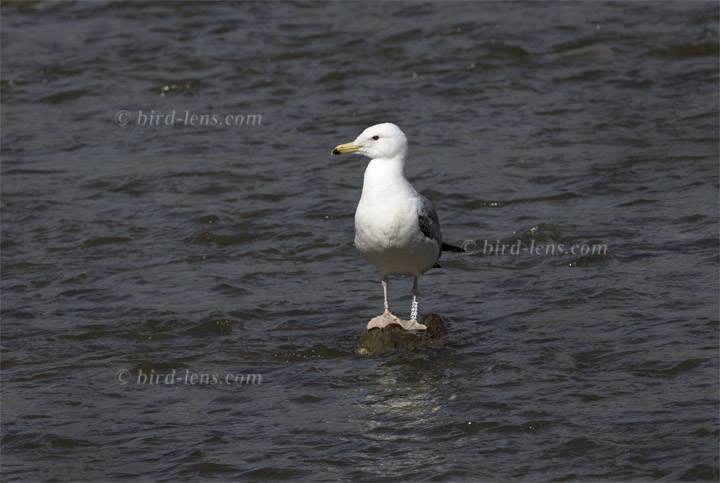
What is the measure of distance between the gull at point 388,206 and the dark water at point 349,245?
0.88m

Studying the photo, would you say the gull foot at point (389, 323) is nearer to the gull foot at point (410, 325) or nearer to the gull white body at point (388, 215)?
the gull foot at point (410, 325)

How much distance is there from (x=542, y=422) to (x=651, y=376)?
3.58ft

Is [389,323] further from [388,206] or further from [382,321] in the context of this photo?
[388,206]

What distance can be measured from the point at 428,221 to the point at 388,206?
47 centimetres

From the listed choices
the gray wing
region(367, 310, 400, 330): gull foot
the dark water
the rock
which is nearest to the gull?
the gray wing

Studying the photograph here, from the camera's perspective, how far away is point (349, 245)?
1129 centimetres

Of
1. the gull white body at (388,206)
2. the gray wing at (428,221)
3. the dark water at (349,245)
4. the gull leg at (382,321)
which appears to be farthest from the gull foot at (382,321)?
the gray wing at (428,221)

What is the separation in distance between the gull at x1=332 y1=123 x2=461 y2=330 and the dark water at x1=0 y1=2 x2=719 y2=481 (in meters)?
0.88

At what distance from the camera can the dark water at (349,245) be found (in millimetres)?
6988

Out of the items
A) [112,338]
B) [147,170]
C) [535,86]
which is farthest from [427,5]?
Answer: [112,338]

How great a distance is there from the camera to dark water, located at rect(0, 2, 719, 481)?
6988mm

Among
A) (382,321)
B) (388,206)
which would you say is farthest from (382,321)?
(388,206)

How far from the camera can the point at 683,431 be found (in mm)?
6602

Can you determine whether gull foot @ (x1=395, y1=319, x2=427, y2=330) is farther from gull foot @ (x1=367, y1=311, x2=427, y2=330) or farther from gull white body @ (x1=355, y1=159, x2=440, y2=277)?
gull white body @ (x1=355, y1=159, x2=440, y2=277)
